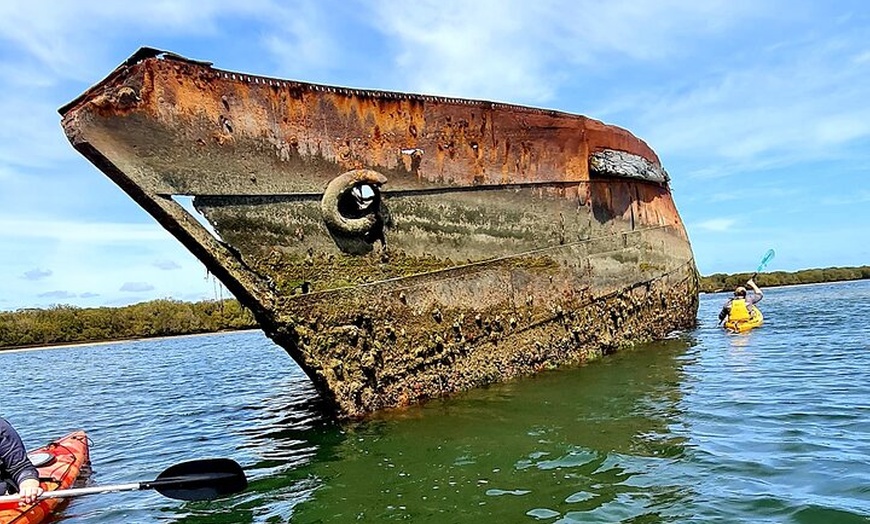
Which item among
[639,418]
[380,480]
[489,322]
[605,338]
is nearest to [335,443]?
[380,480]

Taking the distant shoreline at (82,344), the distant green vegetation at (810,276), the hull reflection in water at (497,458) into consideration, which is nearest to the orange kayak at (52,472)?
the hull reflection in water at (497,458)

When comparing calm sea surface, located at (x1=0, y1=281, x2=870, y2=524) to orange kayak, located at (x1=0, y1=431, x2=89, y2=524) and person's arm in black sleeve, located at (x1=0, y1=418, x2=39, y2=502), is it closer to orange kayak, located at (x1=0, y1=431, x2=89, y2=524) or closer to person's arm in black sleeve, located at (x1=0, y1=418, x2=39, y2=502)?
orange kayak, located at (x1=0, y1=431, x2=89, y2=524)

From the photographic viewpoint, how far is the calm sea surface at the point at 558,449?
12.9 ft

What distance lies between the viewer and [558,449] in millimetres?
5047

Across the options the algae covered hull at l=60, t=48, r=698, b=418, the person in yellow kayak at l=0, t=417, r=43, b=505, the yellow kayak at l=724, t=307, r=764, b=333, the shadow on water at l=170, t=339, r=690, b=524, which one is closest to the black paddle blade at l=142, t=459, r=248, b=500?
the shadow on water at l=170, t=339, r=690, b=524

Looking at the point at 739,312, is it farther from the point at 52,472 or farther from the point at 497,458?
the point at 52,472

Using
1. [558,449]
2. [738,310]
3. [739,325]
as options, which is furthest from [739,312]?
[558,449]

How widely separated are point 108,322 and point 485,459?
4268 centimetres

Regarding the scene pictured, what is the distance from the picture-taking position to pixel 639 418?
5906mm

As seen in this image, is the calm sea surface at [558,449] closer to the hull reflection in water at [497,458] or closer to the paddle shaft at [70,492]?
the hull reflection in water at [497,458]

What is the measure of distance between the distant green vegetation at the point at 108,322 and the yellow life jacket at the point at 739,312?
31945 mm

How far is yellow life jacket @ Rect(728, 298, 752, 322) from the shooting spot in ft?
44.7

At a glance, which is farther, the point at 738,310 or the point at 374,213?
the point at 738,310

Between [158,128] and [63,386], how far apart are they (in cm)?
1321
